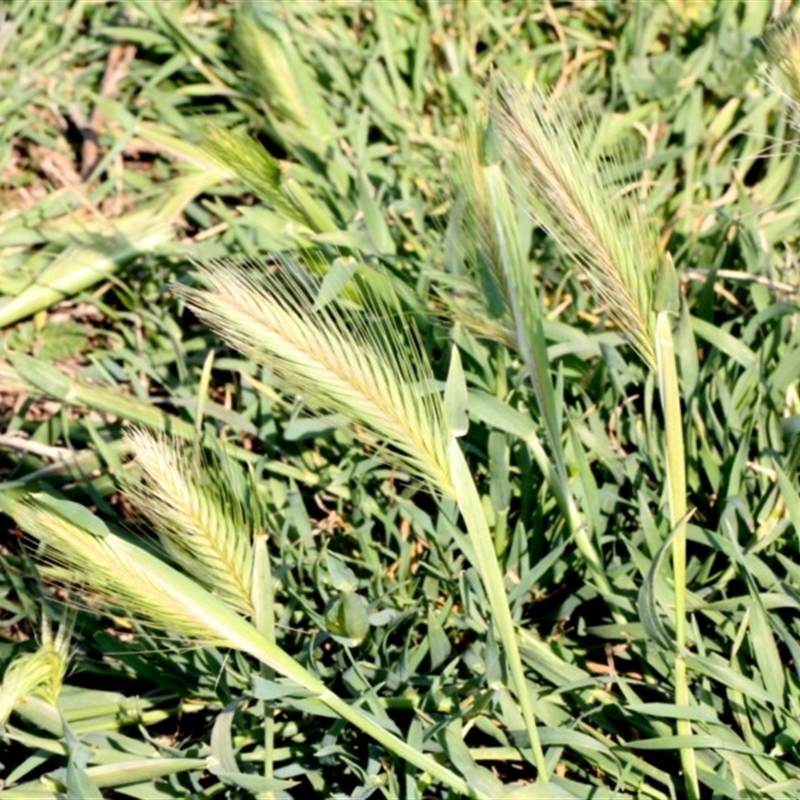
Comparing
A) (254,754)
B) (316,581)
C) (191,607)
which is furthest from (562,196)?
(254,754)

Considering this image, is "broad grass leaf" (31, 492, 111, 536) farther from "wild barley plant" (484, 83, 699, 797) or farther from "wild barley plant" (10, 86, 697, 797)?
"wild barley plant" (484, 83, 699, 797)

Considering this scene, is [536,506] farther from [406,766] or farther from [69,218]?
[69,218]

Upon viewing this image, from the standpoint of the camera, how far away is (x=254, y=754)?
1.55 meters

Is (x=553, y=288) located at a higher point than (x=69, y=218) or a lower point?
lower

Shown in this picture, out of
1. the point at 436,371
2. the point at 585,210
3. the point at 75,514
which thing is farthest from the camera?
the point at 436,371

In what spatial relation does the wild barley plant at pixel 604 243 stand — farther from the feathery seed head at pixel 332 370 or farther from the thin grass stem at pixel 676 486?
the feathery seed head at pixel 332 370

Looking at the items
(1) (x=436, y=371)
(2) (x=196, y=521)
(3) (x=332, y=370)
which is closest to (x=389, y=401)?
(3) (x=332, y=370)

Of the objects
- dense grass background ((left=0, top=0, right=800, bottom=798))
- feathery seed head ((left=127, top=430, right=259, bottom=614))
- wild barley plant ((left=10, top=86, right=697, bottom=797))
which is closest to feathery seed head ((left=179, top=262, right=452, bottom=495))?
wild barley plant ((left=10, top=86, right=697, bottom=797))

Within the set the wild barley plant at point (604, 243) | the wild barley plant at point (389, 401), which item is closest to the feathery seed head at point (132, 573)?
the wild barley plant at point (389, 401)

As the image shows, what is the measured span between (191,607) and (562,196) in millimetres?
481

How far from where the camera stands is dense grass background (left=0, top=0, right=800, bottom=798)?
151 cm

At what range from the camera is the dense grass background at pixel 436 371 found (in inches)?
59.3

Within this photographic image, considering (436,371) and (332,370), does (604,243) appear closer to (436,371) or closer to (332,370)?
(332,370)

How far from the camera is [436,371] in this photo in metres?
1.80
